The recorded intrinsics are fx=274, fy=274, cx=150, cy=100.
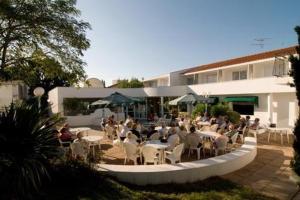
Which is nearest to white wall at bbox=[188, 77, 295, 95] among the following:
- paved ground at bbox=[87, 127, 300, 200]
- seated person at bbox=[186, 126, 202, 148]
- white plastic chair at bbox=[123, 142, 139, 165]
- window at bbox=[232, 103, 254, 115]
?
window at bbox=[232, 103, 254, 115]

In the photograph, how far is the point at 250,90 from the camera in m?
27.1

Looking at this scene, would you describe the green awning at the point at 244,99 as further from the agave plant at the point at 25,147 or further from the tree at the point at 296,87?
the agave plant at the point at 25,147

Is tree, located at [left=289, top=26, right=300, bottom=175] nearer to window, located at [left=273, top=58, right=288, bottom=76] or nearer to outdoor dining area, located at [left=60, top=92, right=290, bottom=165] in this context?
outdoor dining area, located at [left=60, top=92, right=290, bottom=165]

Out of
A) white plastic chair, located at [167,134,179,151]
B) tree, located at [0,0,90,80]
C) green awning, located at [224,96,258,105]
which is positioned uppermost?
tree, located at [0,0,90,80]

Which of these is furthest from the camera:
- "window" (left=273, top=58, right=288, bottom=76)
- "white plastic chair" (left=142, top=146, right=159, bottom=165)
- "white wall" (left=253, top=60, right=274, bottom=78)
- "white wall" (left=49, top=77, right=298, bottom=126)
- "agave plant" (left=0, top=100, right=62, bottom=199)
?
"white wall" (left=253, top=60, right=274, bottom=78)

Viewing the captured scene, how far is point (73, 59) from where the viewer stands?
10766 mm

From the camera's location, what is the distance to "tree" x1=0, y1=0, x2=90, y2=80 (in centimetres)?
908

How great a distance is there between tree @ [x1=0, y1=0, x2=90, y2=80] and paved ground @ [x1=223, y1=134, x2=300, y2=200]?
731cm

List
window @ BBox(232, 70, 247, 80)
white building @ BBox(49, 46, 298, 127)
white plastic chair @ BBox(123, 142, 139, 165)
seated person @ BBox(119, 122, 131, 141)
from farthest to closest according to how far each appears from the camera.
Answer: window @ BBox(232, 70, 247, 80)
white building @ BBox(49, 46, 298, 127)
seated person @ BBox(119, 122, 131, 141)
white plastic chair @ BBox(123, 142, 139, 165)

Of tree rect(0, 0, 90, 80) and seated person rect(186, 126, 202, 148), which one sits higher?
tree rect(0, 0, 90, 80)

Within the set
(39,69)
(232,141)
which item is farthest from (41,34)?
(232,141)

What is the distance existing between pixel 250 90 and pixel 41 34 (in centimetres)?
2211

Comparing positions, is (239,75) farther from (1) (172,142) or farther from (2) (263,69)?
(1) (172,142)

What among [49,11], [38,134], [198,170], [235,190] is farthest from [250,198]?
[49,11]
